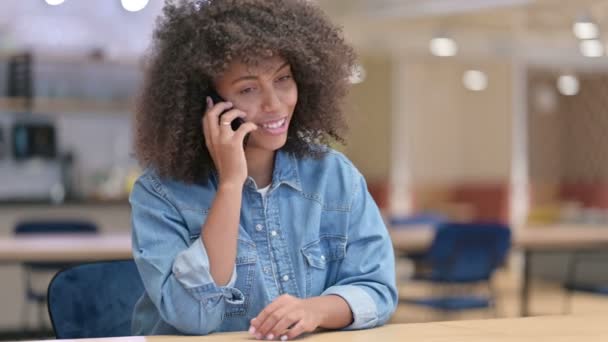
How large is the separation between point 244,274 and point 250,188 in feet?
0.56

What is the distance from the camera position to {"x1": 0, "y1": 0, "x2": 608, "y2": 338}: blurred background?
816 centimetres

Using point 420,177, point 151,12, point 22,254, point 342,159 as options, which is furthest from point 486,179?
point 342,159

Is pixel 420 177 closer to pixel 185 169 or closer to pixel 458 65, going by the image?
pixel 458 65

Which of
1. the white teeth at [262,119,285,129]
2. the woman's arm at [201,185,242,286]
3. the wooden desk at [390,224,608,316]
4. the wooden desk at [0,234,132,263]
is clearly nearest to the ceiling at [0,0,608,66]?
the wooden desk at [390,224,608,316]

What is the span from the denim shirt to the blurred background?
2847 mm

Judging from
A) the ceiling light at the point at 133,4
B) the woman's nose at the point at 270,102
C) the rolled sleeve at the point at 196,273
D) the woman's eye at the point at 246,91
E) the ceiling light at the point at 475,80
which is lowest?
the rolled sleeve at the point at 196,273

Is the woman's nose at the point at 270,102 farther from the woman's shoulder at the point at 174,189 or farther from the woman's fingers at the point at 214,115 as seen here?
the woman's shoulder at the point at 174,189

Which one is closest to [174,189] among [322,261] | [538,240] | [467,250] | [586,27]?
[322,261]

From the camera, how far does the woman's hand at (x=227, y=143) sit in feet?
5.99

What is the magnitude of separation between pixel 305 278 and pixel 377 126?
1154 cm

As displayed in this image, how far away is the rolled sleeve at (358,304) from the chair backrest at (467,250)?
3750 millimetres

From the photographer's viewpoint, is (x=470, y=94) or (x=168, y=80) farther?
(x=470, y=94)

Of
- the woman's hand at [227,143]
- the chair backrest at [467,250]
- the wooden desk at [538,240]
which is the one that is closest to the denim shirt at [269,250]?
the woman's hand at [227,143]

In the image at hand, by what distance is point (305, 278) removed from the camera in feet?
6.41
